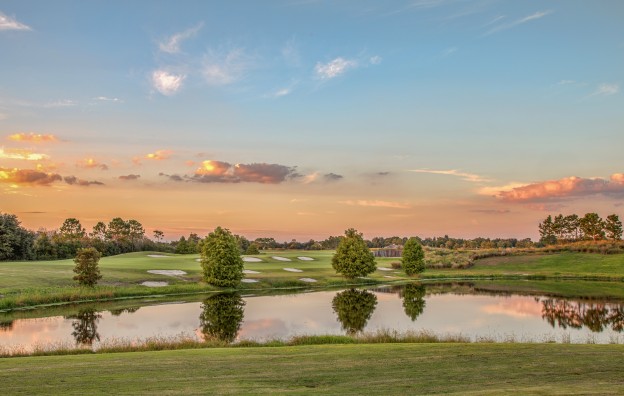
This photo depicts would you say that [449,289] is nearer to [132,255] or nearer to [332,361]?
[332,361]

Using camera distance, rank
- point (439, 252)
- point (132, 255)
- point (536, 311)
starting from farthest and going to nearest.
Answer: point (439, 252) → point (132, 255) → point (536, 311)

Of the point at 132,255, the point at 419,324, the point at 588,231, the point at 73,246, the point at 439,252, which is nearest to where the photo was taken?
the point at 419,324

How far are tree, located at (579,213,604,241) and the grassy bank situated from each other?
2578cm

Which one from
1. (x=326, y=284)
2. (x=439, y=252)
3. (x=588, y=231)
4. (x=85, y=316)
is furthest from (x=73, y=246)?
(x=588, y=231)

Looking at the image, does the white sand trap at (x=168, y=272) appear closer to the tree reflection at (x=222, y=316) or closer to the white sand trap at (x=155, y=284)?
the white sand trap at (x=155, y=284)

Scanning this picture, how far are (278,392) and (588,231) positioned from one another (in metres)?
113

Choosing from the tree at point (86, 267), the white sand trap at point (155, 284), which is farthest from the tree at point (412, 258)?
the tree at point (86, 267)

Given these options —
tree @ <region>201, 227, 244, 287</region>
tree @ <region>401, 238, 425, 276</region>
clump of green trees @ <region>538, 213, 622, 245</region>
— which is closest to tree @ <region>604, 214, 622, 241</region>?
clump of green trees @ <region>538, 213, 622, 245</region>

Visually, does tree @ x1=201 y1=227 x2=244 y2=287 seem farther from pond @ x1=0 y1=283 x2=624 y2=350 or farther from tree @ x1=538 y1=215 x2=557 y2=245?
tree @ x1=538 y1=215 x2=557 y2=245

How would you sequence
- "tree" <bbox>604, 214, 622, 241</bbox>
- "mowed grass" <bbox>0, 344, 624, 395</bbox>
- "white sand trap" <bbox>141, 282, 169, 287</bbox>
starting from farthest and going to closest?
"tree" <bbox>604, 214, 622, 241</bbox> < "white sand trap" <bbox>141, 282, 169, 287</bbox> < "mowed grass" <bbox>0, 344, 624, 395</bbox>

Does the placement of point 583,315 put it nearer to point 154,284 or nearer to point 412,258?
point 412,258

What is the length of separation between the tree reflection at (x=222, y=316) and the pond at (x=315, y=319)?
2.3 inches

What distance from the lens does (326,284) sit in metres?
57.0

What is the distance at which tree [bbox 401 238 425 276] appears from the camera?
71062 mm
